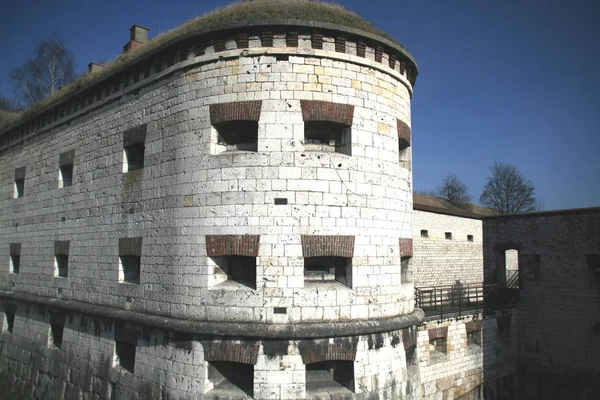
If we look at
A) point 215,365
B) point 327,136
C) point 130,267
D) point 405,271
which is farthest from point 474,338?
point 130,267

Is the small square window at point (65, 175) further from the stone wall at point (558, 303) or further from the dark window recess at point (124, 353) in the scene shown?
the stone wall at point (558, 303)

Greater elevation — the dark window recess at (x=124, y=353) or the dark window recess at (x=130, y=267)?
the dark window recess at (x=130, y=267)

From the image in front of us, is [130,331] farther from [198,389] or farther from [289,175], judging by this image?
[289,175]

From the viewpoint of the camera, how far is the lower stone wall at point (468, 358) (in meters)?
11.0

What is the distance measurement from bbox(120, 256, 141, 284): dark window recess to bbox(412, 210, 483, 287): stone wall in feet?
33.3

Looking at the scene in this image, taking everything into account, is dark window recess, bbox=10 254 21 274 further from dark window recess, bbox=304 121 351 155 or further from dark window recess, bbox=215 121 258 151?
dark window recess, bbox=304 121 351 155

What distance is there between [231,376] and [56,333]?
6482 mm

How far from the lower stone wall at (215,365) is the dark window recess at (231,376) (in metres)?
0.02

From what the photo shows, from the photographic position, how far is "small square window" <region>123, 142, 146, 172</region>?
9.61m

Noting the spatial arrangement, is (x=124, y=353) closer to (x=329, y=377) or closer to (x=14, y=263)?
(x=329, y=377)

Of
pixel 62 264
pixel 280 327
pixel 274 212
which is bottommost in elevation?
pixel 280 327

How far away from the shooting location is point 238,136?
26.8 ft

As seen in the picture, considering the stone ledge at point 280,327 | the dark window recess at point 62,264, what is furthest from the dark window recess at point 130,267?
the dark window recess at point 62,264

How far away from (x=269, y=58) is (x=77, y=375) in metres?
8.23
